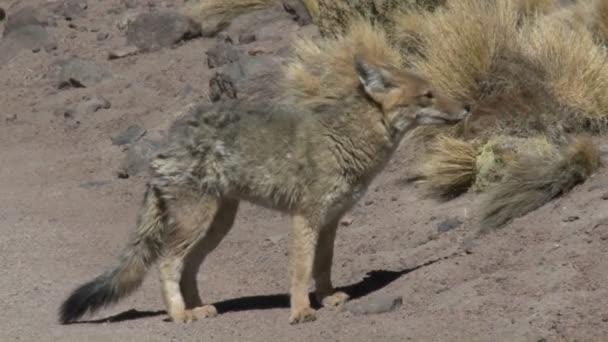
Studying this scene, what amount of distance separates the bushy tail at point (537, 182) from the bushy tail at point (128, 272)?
258 centimetres

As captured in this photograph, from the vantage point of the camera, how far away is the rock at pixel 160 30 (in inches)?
774

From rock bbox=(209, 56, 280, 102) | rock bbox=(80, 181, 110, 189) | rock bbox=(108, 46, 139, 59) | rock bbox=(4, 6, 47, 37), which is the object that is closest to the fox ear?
rock bbox=(209, 56, 280, 102)

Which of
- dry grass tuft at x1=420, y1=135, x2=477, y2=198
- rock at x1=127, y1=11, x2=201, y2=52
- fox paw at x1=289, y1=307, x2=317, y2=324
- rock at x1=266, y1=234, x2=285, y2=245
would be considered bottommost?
rock at x1=127, y1=11, x2=201, y2=52

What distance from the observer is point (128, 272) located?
9.82m

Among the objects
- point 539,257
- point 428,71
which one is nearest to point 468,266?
point 539,257

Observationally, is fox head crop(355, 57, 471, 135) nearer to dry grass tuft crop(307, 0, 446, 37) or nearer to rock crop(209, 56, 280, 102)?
rock crop(209, 56, 280, 102)

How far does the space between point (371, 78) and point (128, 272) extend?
2.23 metres

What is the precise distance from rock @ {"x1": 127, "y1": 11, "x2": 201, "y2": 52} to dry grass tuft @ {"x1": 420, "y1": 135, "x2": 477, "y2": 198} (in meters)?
7.91

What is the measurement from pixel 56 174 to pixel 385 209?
501 cm

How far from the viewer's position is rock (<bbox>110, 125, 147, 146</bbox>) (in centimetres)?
1670

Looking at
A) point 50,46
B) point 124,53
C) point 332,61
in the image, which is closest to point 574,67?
point 332,61

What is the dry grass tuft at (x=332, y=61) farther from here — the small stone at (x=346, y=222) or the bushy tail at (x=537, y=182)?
the bushy tail at (x=537, y=182)

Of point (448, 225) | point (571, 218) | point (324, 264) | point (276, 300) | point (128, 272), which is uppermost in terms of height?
point (571, 218)

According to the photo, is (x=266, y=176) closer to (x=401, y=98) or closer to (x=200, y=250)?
(x=200, y=250)
